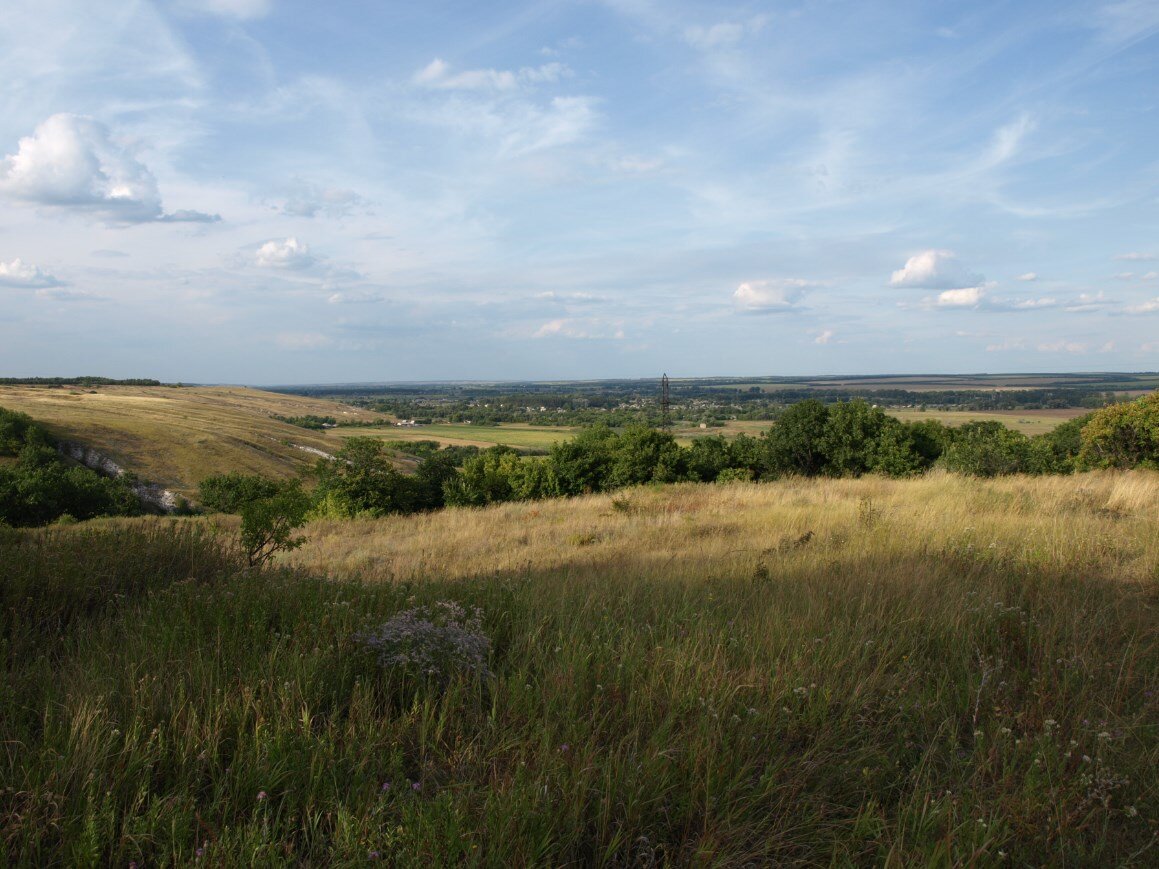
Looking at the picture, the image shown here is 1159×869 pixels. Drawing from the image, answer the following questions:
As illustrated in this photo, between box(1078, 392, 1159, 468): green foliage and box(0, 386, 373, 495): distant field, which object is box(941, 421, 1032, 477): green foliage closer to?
box(1078, 392, 1159, 468): green foliage

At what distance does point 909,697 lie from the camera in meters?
3.34

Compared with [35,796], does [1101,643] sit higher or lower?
lower

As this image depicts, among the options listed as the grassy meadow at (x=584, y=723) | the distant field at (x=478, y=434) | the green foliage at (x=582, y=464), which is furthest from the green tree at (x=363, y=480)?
the distant field at (x=478, y=434)

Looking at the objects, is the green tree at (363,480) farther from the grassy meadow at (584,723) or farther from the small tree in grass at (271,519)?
the grassy meadow at (584,723)

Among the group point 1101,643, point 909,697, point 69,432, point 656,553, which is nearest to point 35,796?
point 909,697

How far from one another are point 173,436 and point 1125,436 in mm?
85520

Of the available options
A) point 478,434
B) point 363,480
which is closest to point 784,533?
point 363,480

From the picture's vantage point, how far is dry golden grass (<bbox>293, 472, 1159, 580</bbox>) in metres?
6.79

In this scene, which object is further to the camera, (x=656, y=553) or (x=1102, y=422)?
(x=1102, y=422)

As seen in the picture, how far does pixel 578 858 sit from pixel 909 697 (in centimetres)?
201

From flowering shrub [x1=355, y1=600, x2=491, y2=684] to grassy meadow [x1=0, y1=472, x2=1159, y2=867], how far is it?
90 millimetres

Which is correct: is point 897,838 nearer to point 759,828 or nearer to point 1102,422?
point 759,828

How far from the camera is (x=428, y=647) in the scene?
3.55 m

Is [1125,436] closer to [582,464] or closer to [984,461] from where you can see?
[984,461]
